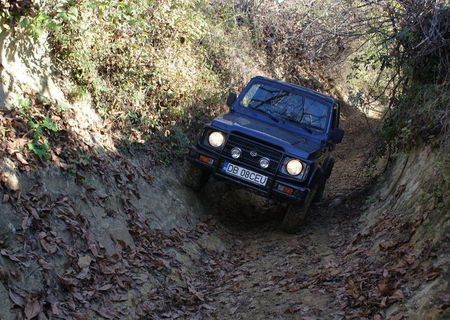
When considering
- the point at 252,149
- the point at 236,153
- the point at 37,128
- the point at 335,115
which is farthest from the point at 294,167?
the point at 37,128

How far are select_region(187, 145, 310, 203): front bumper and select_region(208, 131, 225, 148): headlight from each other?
0.11 metres

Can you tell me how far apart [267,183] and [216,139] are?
0.87 m

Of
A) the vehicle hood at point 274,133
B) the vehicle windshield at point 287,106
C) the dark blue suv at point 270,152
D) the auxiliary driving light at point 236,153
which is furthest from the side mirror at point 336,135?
the auxiliary driving light at point 236,153

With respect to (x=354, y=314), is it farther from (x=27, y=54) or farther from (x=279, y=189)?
(x=27, y=54)

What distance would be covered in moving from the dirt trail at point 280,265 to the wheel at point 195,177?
0.56 metres

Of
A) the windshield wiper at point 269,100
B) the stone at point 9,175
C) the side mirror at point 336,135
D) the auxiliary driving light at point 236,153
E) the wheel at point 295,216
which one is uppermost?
the windshield wiper at point 269,100

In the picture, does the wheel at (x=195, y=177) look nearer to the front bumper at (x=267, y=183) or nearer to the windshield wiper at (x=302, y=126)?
the front bumper at (x=267, y=183)

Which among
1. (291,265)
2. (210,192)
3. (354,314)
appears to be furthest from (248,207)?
(354,314)

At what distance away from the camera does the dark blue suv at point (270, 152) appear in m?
6.29

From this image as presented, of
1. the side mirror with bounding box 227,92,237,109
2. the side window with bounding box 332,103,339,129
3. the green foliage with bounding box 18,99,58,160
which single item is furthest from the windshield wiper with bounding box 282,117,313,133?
the green foliage with bounding box 18,99,58,160

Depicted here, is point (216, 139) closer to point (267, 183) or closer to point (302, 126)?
point (267, 183)

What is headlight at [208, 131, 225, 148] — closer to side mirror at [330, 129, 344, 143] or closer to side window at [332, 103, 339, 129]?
side mirror at [330, 129, 344, 143]

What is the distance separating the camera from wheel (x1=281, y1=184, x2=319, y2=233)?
22.0ft

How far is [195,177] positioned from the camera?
7.10 metres
